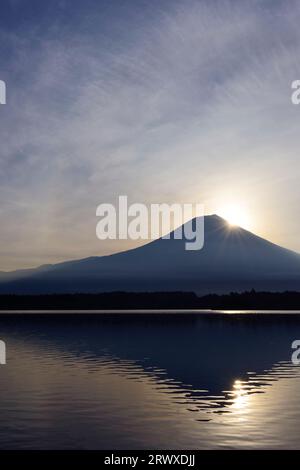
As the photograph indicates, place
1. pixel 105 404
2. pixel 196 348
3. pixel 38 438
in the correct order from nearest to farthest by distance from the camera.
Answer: pixel 38 438
pixel 105 404
pixel 196 348

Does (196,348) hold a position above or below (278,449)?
above

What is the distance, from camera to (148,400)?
3903cm

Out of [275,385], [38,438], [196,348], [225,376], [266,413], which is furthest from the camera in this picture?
[196,348]

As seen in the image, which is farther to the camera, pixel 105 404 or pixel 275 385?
pixel 275 385

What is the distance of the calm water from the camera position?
92.9ft

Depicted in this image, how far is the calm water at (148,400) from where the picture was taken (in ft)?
92.9

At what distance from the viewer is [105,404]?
37.5 m

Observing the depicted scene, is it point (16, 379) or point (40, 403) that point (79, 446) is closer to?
point (40, 403)

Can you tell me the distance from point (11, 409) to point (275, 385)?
1870 centimetres
